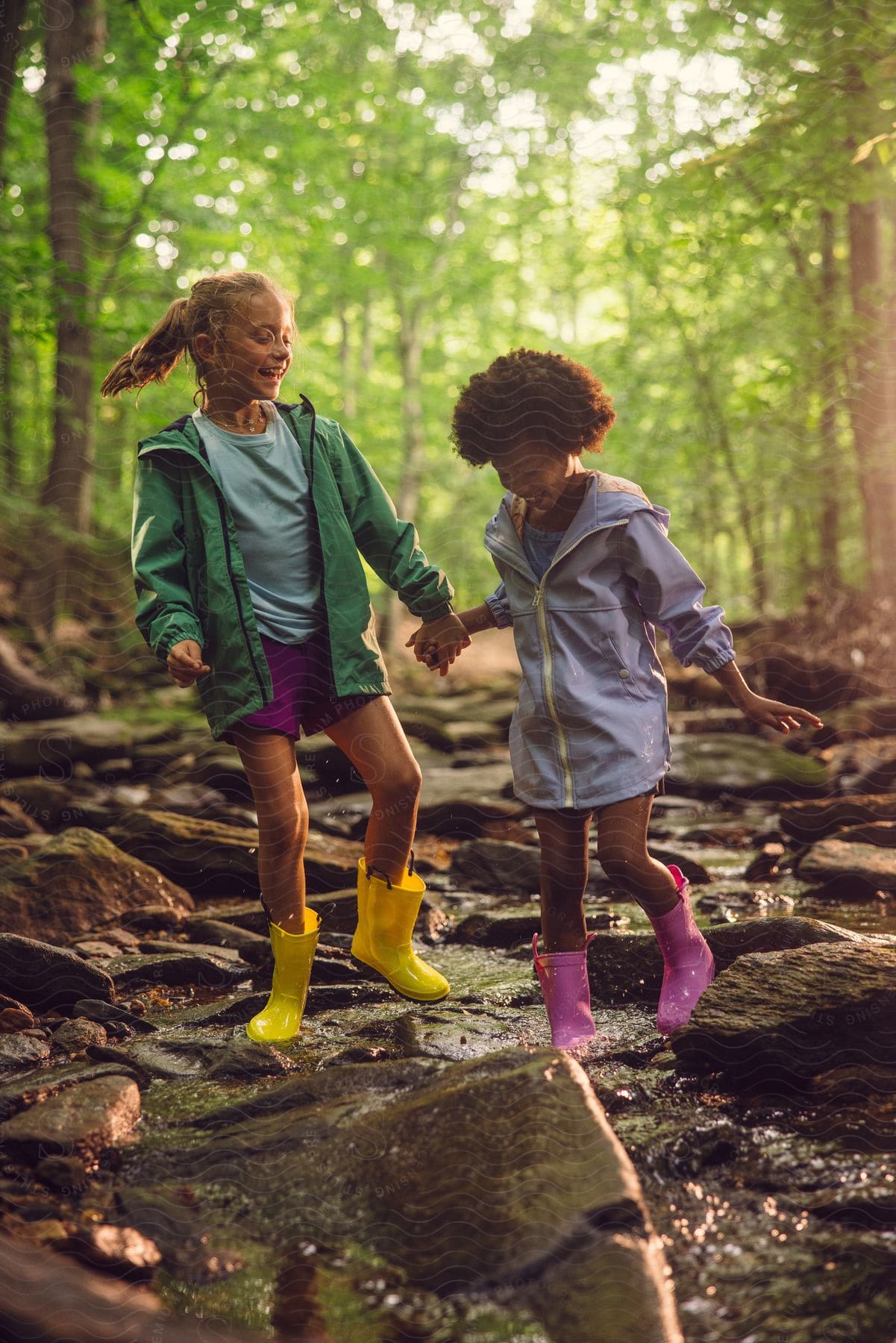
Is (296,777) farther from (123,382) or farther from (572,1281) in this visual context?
(572,1281)

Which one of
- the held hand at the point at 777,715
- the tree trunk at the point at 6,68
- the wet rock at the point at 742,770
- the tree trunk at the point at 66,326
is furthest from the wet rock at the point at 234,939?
the tree trunk at the point at 66,326

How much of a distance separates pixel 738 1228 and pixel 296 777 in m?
1.33

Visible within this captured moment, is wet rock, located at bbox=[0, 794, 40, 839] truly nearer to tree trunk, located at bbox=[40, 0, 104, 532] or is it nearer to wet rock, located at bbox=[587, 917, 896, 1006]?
wet rock, located at bbox=[587, 917, 896, 1006]

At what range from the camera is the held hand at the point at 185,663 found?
7.45 ft

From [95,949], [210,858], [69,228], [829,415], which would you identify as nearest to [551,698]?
[95,949]

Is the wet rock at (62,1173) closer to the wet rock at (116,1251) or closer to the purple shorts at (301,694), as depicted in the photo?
the wet rock at (116,1251)

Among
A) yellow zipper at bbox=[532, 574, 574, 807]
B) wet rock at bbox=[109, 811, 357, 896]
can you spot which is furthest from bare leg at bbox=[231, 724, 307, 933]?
wet rock at bbox=[109, 811, 357, 896]

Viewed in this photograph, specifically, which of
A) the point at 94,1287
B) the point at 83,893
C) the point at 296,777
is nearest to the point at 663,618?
the point at 296,777

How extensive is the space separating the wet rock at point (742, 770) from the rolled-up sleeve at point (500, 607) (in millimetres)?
2938

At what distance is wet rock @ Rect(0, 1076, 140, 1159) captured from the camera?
1.90m

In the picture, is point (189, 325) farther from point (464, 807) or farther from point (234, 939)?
point (464, 807)

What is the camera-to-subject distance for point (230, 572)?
2.48 m

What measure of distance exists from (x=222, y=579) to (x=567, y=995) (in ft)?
3.80

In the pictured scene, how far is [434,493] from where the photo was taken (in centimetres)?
1855
